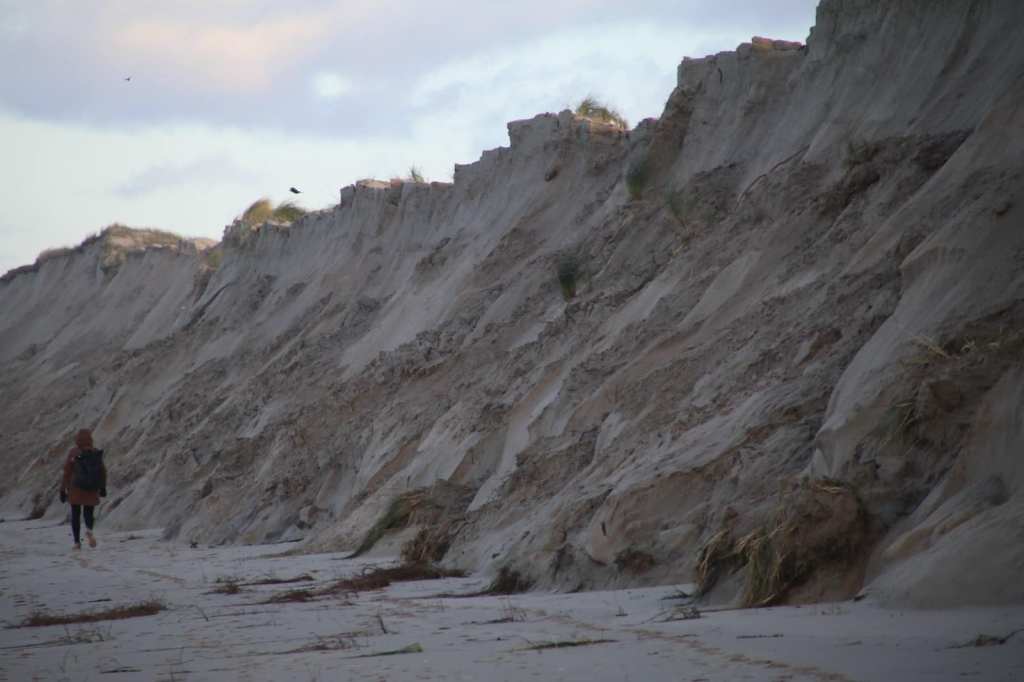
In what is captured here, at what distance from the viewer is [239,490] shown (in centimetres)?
1680

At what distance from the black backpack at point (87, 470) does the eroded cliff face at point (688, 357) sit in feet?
4.45

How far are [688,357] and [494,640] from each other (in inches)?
199

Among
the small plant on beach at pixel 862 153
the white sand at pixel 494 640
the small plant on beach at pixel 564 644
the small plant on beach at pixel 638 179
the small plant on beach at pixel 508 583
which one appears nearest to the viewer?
the white sand at pixel 494 640

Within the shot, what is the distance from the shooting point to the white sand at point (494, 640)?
4770 millimetres

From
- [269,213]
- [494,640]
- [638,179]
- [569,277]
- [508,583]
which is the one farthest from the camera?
[269,213]

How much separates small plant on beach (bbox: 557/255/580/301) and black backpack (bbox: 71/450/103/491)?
560 centimetres

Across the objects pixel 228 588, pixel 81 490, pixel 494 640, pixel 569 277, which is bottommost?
pixel 228 588

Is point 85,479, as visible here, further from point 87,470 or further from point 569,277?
point 569,277

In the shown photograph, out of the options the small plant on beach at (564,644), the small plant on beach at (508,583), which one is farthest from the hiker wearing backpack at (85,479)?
the small plant on beach at (564,644)

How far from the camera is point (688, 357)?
1080 centimetres

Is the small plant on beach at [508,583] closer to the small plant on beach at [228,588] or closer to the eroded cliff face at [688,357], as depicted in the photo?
the eroded cliff face at [688,357]

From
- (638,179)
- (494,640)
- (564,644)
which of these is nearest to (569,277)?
(638,179)

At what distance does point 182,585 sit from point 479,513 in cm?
234

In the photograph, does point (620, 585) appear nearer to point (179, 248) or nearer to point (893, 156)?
point (893, 156)
